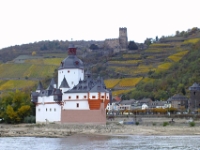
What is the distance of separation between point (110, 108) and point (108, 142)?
58.0m

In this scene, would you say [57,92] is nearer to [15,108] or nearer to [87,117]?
[87,117]

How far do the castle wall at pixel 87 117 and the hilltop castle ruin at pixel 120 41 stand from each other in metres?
94.7

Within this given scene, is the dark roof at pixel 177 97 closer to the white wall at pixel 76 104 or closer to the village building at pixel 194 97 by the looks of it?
the village building at pixel 194 97

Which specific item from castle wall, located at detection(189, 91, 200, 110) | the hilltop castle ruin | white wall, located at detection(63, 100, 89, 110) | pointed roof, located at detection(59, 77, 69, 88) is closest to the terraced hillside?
castle wall, located at detection(189, 91, 200, 110)

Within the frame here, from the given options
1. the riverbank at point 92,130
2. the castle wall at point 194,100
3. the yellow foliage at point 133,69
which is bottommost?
the riverbank at point 92,130

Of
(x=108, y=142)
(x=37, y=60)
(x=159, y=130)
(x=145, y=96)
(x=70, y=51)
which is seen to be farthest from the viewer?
(x=37, y=60)

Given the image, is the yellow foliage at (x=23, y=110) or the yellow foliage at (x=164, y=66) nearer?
the yellow foliage at (x=23, y=110)

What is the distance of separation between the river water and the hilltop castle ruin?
353 ft

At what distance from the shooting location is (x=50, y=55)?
153 m

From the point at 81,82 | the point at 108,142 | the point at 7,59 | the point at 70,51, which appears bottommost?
the point at 108,142

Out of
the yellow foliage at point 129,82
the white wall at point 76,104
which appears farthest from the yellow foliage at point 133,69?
the white wall at point 76,104

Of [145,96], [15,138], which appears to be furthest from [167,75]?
[15,138]

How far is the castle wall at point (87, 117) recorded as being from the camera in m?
63.9

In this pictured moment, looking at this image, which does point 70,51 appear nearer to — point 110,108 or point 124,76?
point 110,108
